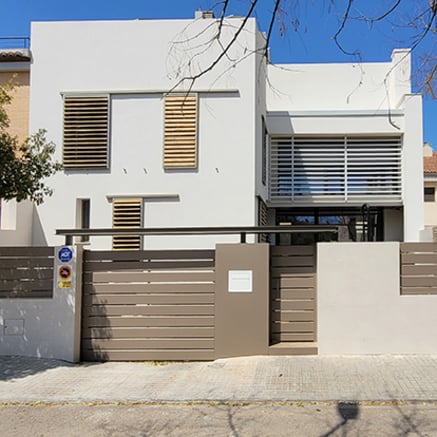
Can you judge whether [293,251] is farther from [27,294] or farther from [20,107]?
[20,107]

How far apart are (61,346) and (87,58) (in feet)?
24.3

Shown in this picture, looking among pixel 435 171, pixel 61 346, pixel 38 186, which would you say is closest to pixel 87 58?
pixel 38 186

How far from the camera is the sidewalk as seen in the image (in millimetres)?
5758

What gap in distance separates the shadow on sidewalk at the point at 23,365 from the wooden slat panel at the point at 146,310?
3.15 feet

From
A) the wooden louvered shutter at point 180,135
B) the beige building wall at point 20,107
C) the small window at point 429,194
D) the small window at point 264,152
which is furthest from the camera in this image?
the small window at point 429,194

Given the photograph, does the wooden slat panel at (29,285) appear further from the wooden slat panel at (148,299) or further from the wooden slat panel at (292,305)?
the wooden slat panel at (292,305)

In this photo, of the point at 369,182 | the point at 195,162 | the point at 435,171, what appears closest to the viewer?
the point at 195,162

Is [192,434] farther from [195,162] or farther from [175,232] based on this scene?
[195,162]

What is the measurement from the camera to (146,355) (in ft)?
25.5

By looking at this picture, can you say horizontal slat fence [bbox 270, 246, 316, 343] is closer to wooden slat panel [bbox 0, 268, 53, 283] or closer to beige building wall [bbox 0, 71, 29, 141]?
wooden slat panel [bbox 0, 268, 53, 283]

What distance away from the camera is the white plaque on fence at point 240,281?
769 centimetres

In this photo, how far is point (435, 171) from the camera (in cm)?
2475

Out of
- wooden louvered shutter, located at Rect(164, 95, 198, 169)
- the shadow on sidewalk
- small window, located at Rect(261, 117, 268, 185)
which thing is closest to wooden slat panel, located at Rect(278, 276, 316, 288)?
the shadow on sidewalk

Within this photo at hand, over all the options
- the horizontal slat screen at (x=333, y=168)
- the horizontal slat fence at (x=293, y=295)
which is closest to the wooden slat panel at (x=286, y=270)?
the horizontal slat fence at (x=293, y=295)
